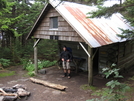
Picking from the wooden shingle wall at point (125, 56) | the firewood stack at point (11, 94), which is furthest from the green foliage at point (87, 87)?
the wooden shingle wall at point (125, 56)

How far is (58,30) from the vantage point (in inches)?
338

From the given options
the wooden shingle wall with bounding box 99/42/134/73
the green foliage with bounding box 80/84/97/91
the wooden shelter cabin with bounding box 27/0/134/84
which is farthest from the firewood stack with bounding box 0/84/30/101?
the wooden shingle wall with bounding box 99/42/134/73

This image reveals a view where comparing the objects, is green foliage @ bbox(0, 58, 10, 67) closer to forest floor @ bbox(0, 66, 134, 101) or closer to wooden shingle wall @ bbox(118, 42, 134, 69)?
forest floor @ bbox(0, 66, 134, 101)

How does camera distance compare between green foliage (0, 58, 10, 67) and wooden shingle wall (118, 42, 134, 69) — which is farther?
green foliage (0, 58, 10, 67)

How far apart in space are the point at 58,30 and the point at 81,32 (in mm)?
2136

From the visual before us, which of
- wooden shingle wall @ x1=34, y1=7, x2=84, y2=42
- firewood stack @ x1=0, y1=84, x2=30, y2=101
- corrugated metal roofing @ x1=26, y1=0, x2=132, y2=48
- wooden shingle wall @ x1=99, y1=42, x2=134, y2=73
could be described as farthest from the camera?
wooden shingle wall @ x1=99, y1=42, x2=134, y2=73

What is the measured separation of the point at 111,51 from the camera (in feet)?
31.3

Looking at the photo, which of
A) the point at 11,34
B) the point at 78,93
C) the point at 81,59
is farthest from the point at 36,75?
the point at 11,34

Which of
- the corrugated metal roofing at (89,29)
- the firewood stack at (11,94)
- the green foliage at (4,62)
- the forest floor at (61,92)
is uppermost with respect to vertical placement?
the corrugated metal roofing at (89,29)

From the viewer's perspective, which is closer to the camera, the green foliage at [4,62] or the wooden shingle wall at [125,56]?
the wooden shingle wall at [125,56]

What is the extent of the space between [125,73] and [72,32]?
623cm

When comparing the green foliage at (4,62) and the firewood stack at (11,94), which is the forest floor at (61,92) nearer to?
the firewood stack at (11,94)

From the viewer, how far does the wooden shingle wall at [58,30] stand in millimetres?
7742

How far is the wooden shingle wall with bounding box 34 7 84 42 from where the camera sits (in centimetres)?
774
